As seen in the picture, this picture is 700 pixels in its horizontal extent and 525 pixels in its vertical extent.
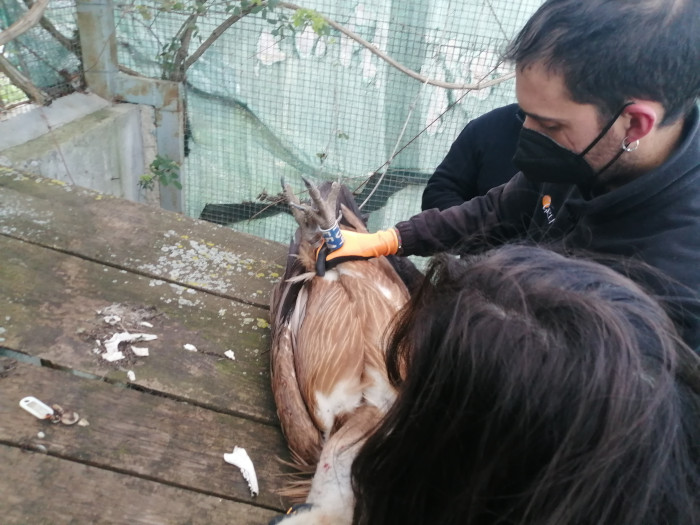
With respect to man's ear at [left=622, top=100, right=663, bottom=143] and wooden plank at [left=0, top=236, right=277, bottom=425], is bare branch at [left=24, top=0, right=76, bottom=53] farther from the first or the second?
man's ear at [left=622, top=100, right=663, bottom=143]

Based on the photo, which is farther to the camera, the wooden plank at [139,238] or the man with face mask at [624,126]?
the wooden plank at [139,238]

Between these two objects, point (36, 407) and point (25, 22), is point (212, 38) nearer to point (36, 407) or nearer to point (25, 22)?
point (25, 22)

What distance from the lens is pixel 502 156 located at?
7.29ft

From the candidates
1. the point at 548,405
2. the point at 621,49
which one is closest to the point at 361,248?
the point at 621,49

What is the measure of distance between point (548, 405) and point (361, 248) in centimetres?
116

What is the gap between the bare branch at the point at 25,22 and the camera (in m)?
2.25

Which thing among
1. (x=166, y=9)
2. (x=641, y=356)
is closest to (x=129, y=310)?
(x=641, y=356)

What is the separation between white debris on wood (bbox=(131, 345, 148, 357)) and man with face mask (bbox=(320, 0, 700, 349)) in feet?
3.23

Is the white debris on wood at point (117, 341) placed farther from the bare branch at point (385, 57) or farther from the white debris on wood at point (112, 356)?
the bare branch at point (385, 57)

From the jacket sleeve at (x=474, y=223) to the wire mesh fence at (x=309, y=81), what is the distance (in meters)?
1.34

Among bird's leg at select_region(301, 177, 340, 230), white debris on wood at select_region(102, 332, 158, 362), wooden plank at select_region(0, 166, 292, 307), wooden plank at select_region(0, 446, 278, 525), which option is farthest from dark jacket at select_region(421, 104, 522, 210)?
wooden plank at select_region(0, 446, 278, 525)

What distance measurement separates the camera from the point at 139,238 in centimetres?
175

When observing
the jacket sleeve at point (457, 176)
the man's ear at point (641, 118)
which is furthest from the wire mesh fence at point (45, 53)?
the man's ear at point (641, 118)

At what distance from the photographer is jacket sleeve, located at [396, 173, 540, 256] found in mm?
1663
